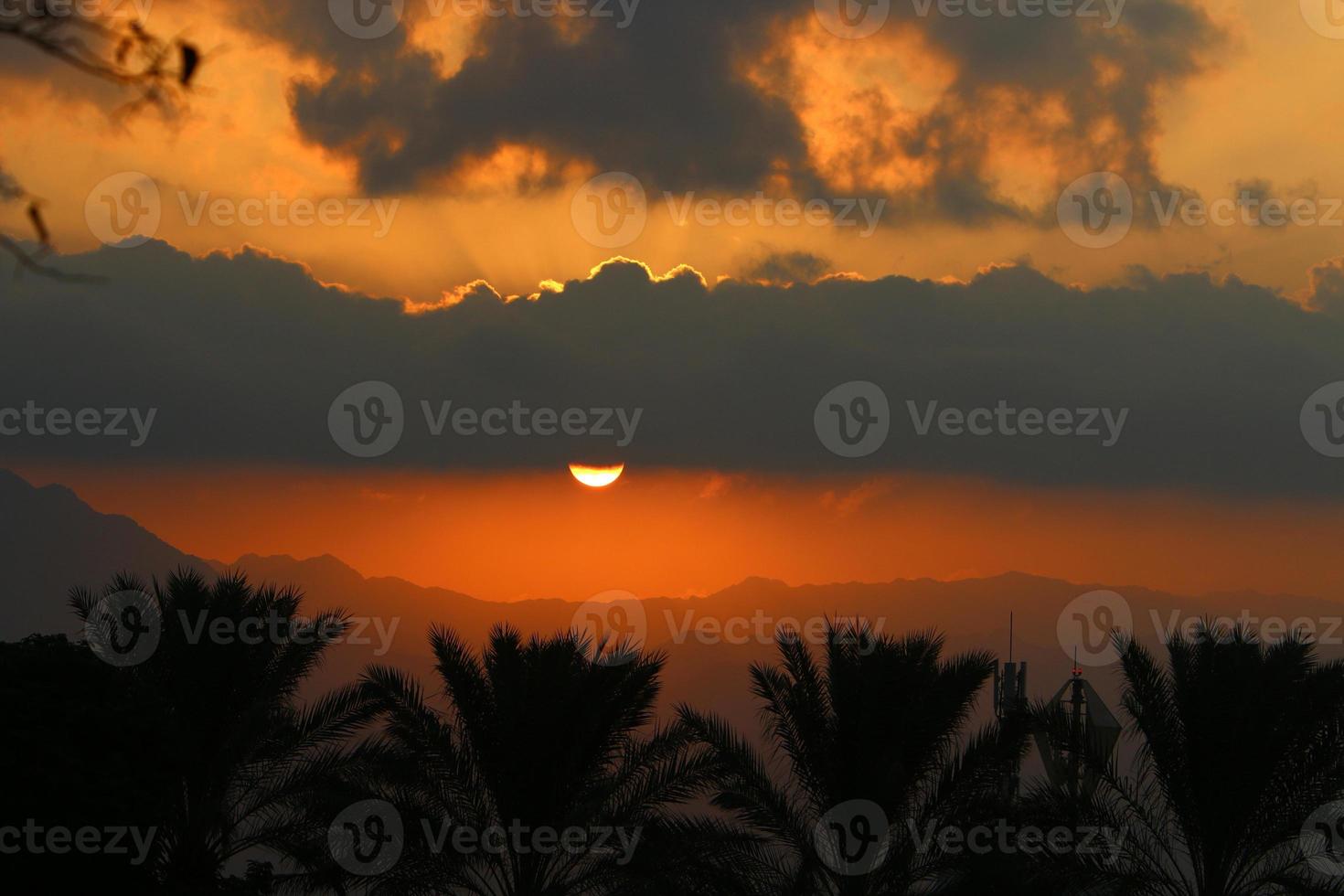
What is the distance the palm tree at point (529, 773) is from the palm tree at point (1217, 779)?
5.52 meters

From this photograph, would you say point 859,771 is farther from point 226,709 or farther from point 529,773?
point 226,709

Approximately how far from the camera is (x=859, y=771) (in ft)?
60.1

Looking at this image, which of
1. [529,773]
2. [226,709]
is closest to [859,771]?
[529,773]

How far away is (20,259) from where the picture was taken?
4.07 m

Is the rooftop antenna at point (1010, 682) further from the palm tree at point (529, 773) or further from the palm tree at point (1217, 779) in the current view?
the palm tree at point (529, 773)

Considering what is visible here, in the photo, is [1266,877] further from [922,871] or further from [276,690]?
[276,690]

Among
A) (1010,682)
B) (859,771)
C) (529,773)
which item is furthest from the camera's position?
(1010,682)

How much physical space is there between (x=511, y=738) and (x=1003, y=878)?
6954 millimetres

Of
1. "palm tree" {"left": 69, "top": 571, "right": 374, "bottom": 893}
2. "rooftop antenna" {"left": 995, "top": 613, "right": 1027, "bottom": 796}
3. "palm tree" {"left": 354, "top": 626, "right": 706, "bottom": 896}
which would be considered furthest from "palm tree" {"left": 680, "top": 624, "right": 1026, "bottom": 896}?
"rooftop antenna" {"left": 995, "top": 613, "right": 1027, "bottom": 796}

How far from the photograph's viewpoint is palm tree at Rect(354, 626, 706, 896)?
19172mm

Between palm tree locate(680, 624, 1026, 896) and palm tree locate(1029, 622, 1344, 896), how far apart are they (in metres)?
1.21

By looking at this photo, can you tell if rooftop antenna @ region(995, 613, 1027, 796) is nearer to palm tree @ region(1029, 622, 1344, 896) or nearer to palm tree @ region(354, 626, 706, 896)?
palm tree @ region(1029, 622, 1344, 896)

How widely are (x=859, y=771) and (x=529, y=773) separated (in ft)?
15.3

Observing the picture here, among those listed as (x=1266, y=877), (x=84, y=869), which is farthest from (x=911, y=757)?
(x=84, y=869)
